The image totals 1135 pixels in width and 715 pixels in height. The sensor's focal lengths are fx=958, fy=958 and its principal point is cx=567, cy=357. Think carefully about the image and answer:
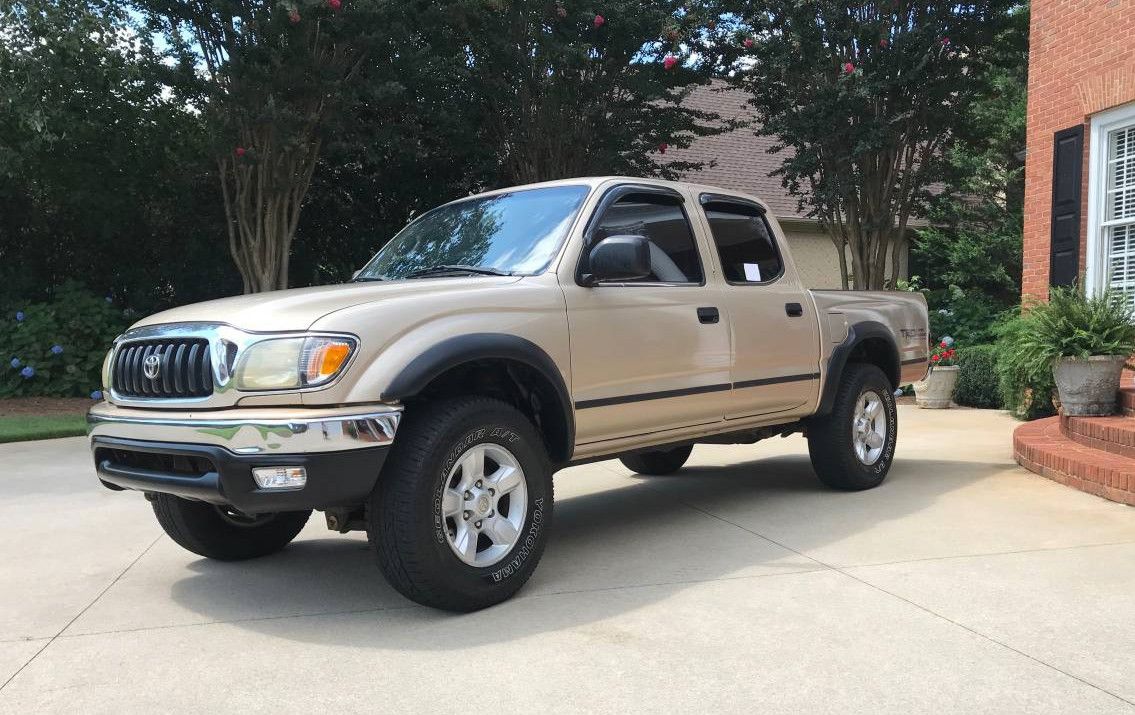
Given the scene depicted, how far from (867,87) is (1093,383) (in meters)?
6.29

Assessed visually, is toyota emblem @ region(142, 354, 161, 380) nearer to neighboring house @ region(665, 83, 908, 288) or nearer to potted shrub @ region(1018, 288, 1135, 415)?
potted shrub @ region(1018, 288, 1135, 415)

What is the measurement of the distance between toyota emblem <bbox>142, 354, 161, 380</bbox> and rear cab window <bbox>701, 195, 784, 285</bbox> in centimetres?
318

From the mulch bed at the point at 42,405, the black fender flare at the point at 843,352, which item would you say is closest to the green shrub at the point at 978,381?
the black fender flare at the point at 843,352

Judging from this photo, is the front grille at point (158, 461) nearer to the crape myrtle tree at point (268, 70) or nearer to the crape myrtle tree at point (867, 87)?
the crape myrtle tree at point (268, 70)

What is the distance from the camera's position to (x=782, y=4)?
12.8 metres

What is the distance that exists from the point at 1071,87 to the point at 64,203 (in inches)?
503

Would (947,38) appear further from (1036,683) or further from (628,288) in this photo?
(1036,683)

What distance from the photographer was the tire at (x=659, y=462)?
7.65 m

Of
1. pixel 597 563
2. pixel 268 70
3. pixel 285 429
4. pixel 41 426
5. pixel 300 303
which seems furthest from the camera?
pixel 268 70

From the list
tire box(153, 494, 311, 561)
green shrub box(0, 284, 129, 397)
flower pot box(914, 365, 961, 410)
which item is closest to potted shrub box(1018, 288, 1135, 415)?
flower pot box(914, 365, 961, 410)

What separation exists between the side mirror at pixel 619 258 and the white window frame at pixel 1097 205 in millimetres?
6213

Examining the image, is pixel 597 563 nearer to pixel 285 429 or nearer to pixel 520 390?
pixel 520 390

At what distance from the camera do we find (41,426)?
35.1ft

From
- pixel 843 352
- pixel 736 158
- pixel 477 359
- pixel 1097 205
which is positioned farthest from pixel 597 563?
pixel 736 158
